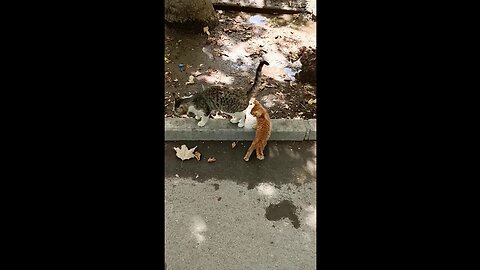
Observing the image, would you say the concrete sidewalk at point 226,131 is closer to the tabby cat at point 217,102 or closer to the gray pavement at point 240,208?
the gray pavement at point 240,208

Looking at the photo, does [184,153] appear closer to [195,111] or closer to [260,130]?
[195,111]

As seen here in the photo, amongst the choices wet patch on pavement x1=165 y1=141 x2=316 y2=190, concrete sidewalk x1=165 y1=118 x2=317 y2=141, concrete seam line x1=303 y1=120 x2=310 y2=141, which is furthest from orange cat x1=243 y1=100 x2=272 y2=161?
concrete seam line x1=303 y1=120 x2=310 y2=141

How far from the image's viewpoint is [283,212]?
14.8ft

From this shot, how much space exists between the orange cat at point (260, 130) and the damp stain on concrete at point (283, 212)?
0.73 meters

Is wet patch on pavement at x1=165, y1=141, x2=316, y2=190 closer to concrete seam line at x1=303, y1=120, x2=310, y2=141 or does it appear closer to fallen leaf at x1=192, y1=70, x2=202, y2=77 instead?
concrete seam line at x1=303, y1=120, x2=310, y2=141

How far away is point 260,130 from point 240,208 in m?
0.95

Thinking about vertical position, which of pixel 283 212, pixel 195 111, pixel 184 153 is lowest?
pixel 283 212

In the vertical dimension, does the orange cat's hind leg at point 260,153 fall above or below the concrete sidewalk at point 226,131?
below

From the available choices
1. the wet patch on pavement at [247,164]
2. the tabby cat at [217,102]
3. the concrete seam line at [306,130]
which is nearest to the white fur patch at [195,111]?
the tabby cat at [217,102]

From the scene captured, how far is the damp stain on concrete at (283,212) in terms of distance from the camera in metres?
4.44

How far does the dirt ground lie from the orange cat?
707 mm

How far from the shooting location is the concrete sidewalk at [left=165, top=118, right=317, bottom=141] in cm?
520

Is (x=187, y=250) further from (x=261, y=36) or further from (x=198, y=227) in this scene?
(x=261, y=36)

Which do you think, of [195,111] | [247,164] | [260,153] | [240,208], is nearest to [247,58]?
[195,111]
